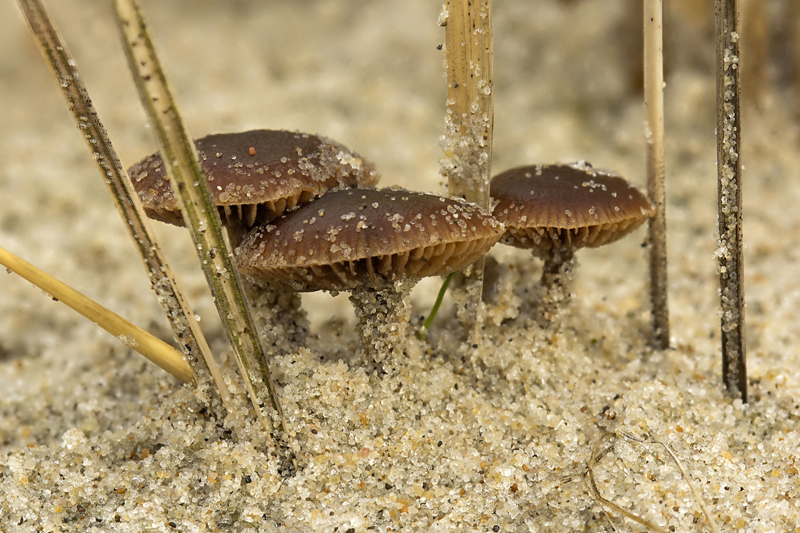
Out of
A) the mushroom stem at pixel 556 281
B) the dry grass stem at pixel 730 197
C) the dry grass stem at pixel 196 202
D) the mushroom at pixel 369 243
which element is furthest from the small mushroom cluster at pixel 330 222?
the dry grass stem at pixel 730 197

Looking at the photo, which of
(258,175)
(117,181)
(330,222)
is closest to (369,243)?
(330,222)

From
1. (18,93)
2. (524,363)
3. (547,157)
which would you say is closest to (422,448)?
(524,363)

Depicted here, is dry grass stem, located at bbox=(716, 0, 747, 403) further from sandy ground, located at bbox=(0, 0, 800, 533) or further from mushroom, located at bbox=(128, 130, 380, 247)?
mushroom, located at bbox=(128, 130, 380, 247)

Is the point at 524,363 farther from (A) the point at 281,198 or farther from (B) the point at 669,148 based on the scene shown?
(B) the point at 669,148

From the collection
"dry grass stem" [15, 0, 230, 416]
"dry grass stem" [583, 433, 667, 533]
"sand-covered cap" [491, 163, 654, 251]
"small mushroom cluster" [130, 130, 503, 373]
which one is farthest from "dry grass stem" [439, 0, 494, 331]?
"dry grass stem" [15, 0, 230, 416]

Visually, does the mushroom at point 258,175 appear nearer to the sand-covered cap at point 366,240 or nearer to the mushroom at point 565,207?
the sand-covered cap at point 366,240

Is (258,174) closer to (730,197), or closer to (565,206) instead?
(565,206)
